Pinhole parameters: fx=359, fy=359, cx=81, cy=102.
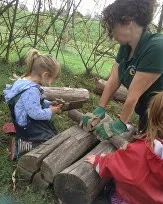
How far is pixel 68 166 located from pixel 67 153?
0.40 ft

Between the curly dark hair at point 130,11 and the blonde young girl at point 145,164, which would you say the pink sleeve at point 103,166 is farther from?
the curly dark hair at point 130,11

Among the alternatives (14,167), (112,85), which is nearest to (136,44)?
(112,85)

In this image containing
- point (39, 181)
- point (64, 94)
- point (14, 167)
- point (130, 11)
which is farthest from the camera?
point (64, 94)

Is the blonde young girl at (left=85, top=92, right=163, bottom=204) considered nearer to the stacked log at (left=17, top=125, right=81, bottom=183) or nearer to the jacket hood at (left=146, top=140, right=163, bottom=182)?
the jacket hood at (left=146, top=140, right=163, bottom=182)

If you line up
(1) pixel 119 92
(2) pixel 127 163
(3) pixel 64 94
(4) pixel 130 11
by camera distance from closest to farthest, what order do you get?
(2) pixel 127 163 → (4) pixel 130 11 → (3) pixel 64 94 → (1) pixel 119 92

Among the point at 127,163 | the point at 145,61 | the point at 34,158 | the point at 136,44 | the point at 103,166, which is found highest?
the point at 136,44

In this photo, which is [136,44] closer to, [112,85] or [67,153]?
[112,85]

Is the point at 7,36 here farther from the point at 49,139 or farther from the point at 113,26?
the point at 113,26

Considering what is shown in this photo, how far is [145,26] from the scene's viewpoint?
10.2 feet

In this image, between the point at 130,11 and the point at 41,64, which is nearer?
the point at 130,11

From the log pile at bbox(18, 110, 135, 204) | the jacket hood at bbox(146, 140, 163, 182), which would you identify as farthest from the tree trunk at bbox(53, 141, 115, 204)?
the jacket hood at bbox(146, 140, 163, 182)

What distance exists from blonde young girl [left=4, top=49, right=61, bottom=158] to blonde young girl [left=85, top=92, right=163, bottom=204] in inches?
39.6

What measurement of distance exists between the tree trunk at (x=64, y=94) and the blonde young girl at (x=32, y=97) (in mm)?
1071

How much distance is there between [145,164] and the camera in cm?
264
